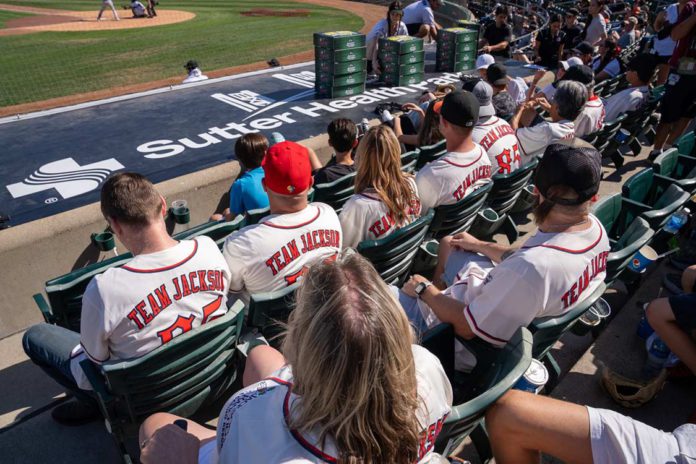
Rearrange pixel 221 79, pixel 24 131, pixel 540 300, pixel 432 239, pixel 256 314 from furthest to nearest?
pixel 221 79 < pixel 24 131 < pixel 432 239 < pixel 256 314 < pixel 540 300

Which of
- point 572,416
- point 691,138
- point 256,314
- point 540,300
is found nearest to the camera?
point 572,416

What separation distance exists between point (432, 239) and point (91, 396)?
265cm

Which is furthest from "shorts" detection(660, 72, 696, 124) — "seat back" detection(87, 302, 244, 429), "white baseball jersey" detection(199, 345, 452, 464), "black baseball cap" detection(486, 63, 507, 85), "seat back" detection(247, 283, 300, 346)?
"seat back" detection(87, 302, 244, 429)

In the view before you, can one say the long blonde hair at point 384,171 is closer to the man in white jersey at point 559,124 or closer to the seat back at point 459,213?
the seat back at point 459,213

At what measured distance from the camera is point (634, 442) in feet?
6.29

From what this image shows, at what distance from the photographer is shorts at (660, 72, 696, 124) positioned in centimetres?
596

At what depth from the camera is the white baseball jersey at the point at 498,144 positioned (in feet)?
14.6

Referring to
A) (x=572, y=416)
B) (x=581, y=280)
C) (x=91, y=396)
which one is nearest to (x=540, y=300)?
(x=581, y=280)

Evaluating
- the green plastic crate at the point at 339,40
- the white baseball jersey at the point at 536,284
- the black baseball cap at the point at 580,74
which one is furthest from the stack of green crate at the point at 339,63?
the white baseball jersey at the point at 536,284

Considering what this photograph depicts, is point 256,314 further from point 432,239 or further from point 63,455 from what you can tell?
point 432,239

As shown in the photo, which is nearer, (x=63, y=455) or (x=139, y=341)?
(x=139, y=341)

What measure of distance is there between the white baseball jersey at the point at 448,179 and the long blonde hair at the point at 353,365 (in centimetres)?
240

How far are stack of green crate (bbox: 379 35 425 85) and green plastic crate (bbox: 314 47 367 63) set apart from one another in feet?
2.74

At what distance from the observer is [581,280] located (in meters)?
2.43
